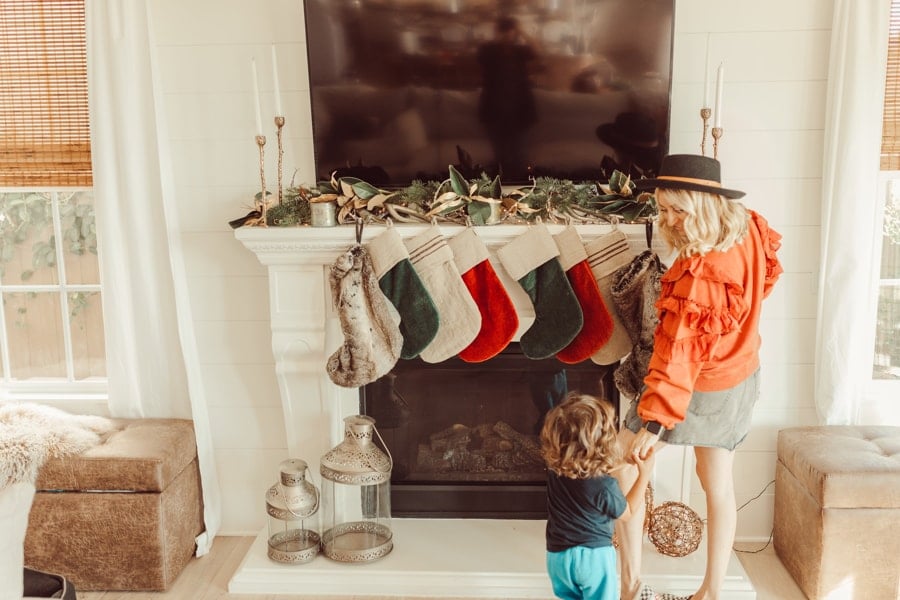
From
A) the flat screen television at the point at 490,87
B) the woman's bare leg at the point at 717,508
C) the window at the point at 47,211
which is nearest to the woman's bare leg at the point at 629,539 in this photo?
the woman's bare leg at the point at 717,508

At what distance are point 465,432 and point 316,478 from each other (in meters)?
0.54

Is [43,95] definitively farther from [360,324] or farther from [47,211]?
[360,324]

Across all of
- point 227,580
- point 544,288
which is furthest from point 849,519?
point 227,580

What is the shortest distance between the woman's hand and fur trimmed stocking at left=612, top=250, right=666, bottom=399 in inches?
13.9

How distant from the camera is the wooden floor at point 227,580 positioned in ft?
7.98

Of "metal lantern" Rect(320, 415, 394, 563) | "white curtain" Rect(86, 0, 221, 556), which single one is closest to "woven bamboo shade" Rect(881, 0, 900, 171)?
"metal lantern" Rect(320, 415, 394, 563)

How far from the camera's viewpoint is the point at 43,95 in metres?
2.64

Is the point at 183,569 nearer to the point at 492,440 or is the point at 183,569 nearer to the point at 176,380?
the point at 176,380

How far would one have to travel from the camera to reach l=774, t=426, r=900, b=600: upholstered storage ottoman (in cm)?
223

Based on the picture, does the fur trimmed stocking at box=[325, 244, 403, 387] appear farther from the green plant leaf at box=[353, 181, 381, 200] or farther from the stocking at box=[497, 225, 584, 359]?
the stocking at box=[497, 225, 584, 359]

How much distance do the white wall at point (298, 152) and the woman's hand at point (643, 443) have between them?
0.84 m

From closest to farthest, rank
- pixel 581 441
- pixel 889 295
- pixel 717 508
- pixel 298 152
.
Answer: pixel 581 441
pixel 717 508
pixel 298 152
pixel 889 295

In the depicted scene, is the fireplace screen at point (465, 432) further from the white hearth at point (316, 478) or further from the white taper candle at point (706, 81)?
the white taper candle at point (706, 81)

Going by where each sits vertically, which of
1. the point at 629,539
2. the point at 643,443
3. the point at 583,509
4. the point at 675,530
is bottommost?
the point at 675,530
